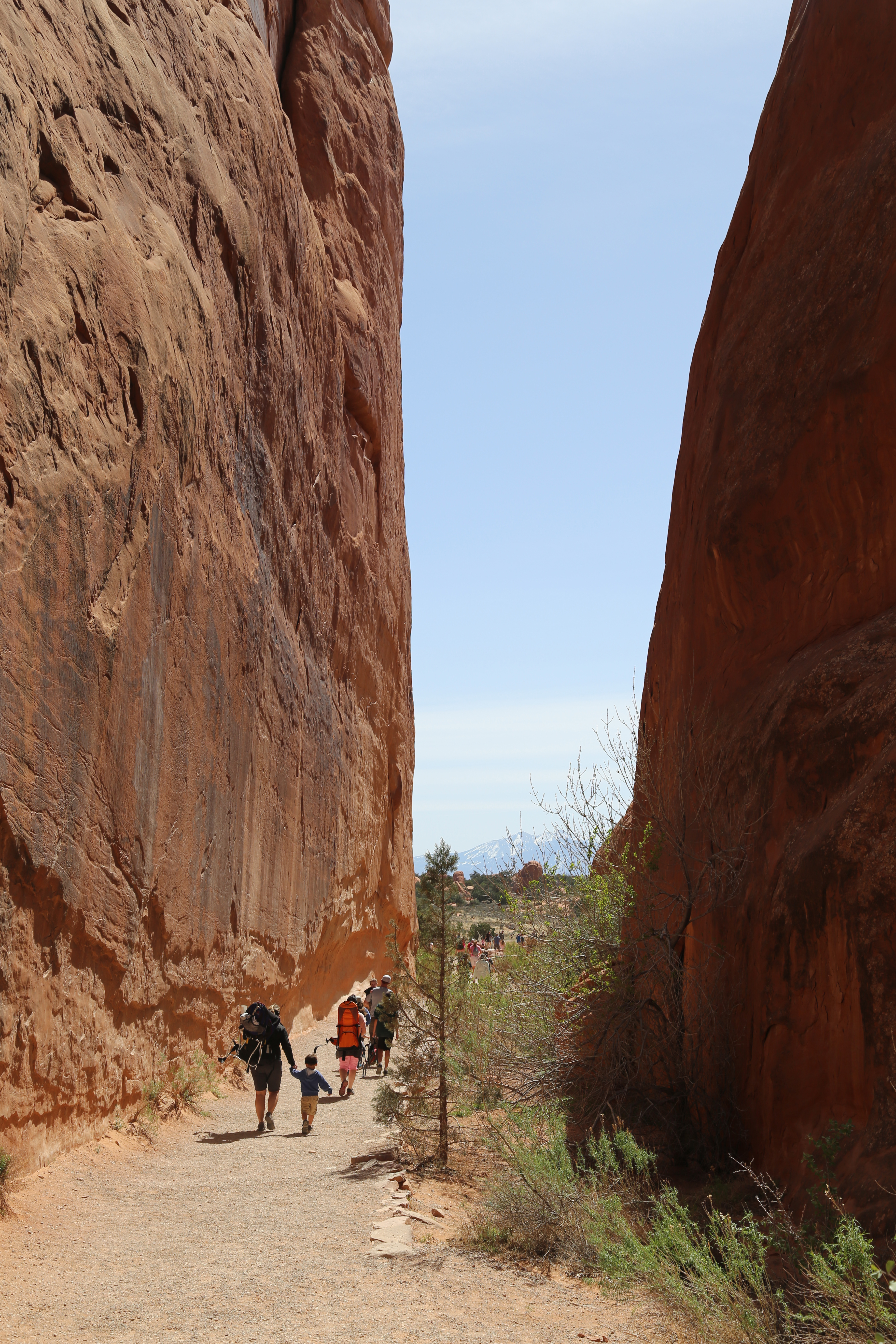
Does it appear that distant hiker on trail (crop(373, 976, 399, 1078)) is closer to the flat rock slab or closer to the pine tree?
the pine tree

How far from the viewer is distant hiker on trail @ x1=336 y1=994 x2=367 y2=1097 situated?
14156 mm

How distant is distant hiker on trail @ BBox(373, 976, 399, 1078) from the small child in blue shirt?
75 centimetres

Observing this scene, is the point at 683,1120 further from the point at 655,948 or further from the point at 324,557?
the point at 324,557

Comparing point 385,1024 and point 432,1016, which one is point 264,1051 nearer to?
point 385,1024

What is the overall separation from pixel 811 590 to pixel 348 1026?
837cm

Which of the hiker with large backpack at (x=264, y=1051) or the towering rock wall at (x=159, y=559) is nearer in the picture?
the towering rock wall at (x=159, y=559)

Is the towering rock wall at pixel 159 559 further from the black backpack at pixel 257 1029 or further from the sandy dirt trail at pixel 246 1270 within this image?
the black backpack at pixel 257 1029

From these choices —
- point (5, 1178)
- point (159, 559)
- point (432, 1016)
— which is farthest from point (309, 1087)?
point (159, 559)

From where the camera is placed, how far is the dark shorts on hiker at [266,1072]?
11.4 m

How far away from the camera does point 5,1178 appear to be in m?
7.58

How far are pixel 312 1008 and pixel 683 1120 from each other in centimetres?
1186

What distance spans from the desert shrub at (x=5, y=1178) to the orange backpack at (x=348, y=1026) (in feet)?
21.6

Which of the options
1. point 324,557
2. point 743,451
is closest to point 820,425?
point 743,451

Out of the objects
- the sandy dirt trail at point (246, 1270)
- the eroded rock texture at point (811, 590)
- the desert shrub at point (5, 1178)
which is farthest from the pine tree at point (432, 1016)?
the desert shrub at point (5, 1178)
